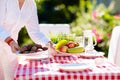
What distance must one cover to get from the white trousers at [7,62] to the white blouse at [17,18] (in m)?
0.12

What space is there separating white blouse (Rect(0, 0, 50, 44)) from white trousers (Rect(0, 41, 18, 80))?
122 millimetres

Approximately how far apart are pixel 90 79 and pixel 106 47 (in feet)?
13.9

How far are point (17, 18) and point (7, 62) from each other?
369mm

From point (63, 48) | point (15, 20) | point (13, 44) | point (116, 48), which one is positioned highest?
point (15, 20)

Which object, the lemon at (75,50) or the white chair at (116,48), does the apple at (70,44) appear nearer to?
the lemon at (75,50)

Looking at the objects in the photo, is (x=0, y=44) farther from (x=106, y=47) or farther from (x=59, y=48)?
(x=106, y=47)

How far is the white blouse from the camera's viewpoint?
11.0 ft

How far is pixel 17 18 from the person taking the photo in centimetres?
342

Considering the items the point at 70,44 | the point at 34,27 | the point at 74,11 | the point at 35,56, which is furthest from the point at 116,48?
the point at 74,11

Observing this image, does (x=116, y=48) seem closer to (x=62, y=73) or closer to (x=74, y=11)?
(x=62, y=73)

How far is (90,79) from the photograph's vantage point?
2666 millimetres

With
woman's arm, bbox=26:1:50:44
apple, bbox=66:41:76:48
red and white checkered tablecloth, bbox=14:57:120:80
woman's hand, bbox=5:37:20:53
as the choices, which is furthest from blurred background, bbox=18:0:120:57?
red and white checkered tablecloth, bbox=14:57:120:80

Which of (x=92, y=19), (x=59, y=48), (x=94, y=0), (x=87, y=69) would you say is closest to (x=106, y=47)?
(x=92, y=19)

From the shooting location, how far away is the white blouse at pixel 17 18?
3357 mm
